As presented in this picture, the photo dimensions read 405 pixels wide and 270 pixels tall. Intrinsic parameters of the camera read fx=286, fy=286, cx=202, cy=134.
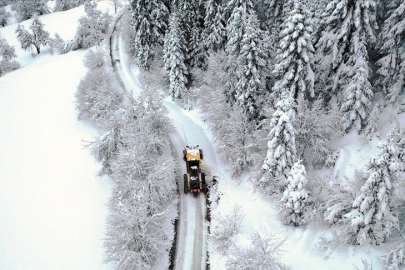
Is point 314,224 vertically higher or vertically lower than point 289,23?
lower

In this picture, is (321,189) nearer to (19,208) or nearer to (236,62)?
(236,62)

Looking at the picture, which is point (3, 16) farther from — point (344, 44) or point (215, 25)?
point (344, 44)

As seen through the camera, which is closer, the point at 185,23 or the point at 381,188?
the point at 381,188

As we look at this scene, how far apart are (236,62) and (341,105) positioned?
1094 centimetres

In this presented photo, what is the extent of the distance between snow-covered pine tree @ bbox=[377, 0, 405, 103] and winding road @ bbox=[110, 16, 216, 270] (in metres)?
17.0

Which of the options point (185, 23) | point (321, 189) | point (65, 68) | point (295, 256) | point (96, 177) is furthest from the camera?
point (65, 68)

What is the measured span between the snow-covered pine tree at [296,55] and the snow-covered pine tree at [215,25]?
46.8ft

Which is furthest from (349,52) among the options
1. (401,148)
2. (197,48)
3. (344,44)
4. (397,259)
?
(197,48)

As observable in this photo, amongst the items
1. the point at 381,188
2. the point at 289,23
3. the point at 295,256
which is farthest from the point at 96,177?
the point at 381,188

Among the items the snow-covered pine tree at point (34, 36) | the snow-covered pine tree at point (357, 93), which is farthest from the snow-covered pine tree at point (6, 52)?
the snow-covered pine tree at point (357, 93)

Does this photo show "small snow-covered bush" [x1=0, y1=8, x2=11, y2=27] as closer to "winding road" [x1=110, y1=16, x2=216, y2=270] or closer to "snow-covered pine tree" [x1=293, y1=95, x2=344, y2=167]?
"winding road" [x1=110, y1=16, x2=216, y2=270]

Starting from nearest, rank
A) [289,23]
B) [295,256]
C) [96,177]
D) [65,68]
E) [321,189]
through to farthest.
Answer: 1. [295,256]
2. [321,189]
3. [289,23]
4. [96,177]
5. [65,68]

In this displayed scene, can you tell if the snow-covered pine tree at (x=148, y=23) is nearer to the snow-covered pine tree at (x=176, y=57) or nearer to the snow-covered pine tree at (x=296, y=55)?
the snow-covered pine tree at (x=176, y=57)

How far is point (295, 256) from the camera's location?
731 inches
